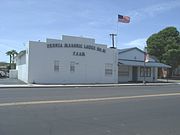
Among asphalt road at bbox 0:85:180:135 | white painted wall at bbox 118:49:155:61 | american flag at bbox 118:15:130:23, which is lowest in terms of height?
asphalt road at bbox 0:85:180:135

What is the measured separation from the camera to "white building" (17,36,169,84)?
140ft

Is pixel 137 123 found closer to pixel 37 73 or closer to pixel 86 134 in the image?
pixel 86 134

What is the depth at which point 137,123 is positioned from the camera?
480 inches

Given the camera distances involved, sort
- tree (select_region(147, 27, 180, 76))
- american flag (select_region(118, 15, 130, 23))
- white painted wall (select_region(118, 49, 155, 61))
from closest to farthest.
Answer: american flag (select_region(118, 15, 130, 23)) < white painted wall (select_region(118, 49, 155, 61)) < tree (select_region(147, 27, 180, 76))

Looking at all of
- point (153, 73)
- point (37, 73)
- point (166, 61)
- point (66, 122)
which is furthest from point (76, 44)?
point (66, 122)

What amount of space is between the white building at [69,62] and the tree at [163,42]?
87.0 feet

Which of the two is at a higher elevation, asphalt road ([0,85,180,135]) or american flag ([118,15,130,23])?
american flag ([118,15,130,23])

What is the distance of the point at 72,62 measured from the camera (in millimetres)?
45469

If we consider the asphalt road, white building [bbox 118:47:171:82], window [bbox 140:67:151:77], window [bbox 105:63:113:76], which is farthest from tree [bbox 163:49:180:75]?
the asphalt road

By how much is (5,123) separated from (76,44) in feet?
115

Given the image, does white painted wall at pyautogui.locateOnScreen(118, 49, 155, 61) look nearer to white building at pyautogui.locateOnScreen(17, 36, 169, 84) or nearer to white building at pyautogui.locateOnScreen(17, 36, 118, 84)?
white building at pyautogui.locateOnScreen(17, 36, 169, 84)

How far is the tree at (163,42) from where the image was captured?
73.8 m

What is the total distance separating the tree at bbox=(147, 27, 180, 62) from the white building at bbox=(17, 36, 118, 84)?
87.0ft

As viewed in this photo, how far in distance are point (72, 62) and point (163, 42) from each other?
115 feet
